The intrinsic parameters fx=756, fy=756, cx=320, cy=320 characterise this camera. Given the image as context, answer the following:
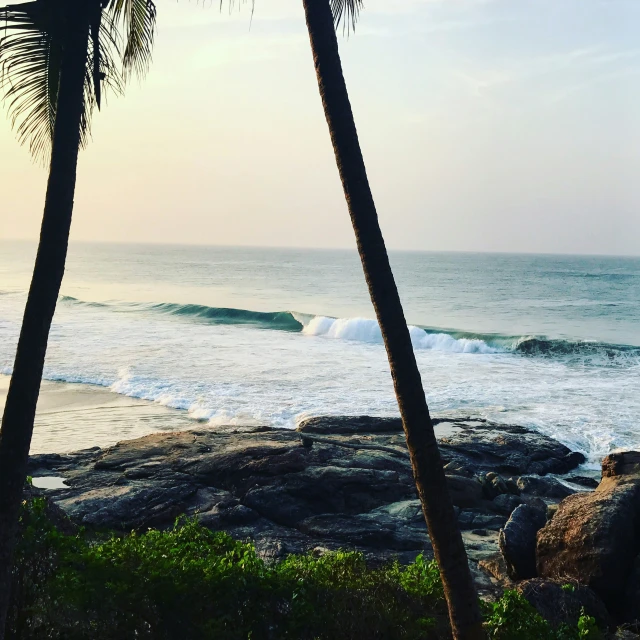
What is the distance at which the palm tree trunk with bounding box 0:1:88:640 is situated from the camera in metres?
4.13

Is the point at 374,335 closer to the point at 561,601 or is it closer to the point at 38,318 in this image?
the point at 561,601

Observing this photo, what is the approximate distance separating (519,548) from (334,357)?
2147 cm

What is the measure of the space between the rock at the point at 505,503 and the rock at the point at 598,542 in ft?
9.51

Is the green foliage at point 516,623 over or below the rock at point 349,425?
over

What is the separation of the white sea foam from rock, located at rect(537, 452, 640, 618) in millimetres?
28209

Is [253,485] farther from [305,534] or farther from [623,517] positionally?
[623,517]

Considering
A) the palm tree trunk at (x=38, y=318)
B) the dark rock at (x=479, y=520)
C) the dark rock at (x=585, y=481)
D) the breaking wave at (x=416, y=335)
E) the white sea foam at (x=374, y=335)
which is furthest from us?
the white sea foam at (x=374, y=335)

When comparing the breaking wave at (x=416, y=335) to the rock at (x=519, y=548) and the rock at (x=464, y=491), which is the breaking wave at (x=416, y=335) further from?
the rock at (x=519, y=548)

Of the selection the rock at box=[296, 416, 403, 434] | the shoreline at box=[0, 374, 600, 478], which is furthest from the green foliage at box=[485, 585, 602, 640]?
the rock at box=[296, 416, 403, 434]

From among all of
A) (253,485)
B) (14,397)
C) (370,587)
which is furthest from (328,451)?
(14,397)

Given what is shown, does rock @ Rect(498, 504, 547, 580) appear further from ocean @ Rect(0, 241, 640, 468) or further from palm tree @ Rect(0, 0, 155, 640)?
ocean @ Rect(0, 241, 640, 468)

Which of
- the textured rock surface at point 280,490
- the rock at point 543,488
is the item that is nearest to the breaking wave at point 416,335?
the rock at point 543,488

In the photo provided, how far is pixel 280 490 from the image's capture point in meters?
9.94

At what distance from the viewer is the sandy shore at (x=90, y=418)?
15.2 m
